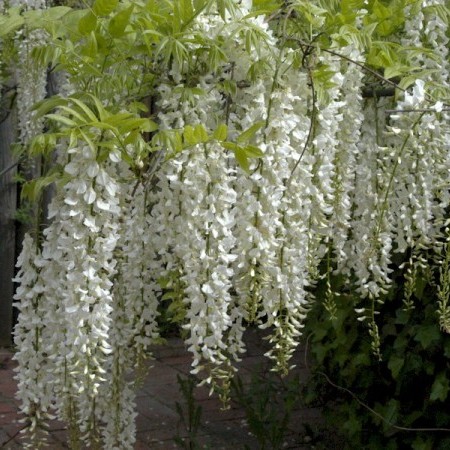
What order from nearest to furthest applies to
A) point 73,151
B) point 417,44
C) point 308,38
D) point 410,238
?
point 73,151, point 308,38, point 410,238, point 417,44

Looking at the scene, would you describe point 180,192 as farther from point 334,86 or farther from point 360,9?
point 360,9

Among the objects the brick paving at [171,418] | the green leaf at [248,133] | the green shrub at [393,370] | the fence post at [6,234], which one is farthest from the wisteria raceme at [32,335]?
the fence post at [6,234]

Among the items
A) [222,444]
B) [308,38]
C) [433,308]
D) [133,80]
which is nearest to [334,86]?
[308,38]

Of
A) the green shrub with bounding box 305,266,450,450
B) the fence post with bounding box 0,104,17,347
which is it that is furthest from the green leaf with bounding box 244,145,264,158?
the fence post with bounding box 0,104,17,347

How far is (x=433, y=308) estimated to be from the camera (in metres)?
3.41

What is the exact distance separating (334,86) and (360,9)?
0.49m

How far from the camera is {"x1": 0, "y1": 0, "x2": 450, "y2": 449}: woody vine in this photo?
221cm

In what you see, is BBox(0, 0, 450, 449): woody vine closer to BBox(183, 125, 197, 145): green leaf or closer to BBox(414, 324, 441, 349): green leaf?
BBox(183, 125, 197, 145): green leaf

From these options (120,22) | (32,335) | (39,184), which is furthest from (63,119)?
(32,335)

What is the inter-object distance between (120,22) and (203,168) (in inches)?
15.5

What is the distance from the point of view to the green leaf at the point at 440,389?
3449 millimetres

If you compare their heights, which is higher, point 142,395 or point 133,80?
point 133,80

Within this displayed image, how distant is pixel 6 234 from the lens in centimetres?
648

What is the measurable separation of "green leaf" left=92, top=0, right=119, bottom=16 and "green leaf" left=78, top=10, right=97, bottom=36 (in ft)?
0.05
